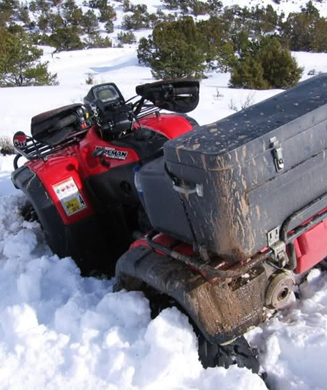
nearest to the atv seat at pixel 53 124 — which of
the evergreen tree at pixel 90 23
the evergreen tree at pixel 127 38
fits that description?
the evergreen tree at pixel 127 38

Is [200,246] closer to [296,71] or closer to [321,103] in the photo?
[321,103]

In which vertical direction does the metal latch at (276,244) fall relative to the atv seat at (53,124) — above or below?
below

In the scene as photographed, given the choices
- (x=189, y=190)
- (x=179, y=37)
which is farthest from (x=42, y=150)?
(x=179, y=37)

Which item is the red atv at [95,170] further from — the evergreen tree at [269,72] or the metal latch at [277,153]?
the evergreen tree at [269,72]

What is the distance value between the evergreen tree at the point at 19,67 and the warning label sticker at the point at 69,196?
11.8 meters

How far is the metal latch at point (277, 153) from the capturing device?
1.46 metres

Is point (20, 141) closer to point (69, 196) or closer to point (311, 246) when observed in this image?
point (69, 196)

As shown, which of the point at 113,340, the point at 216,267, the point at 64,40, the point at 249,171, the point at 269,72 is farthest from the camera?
the point at 64,40

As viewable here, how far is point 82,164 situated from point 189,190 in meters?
1.21

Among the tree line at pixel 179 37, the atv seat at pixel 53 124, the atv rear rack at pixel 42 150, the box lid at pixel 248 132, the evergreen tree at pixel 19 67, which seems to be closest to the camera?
the box lid at pixel 248 132

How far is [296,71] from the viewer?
1371 cm

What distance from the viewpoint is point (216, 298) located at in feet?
5.53

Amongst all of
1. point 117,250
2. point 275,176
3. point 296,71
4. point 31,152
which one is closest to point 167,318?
point 275,176

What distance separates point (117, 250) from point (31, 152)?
0.87 meters
